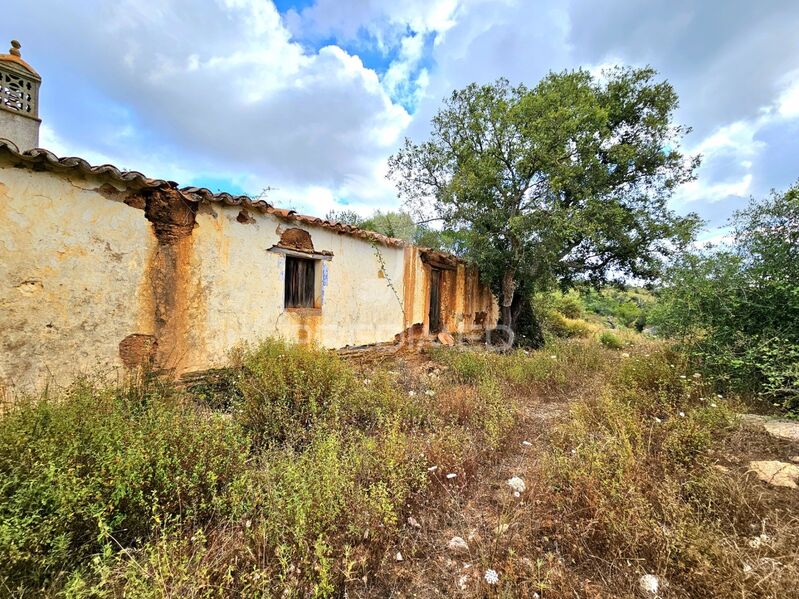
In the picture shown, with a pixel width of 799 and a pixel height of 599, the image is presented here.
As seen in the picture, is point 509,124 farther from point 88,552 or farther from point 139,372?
point 88,552

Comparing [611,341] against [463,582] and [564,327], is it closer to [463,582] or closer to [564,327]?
[564,327]

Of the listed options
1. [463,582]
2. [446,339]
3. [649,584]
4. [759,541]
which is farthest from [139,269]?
[446,339]

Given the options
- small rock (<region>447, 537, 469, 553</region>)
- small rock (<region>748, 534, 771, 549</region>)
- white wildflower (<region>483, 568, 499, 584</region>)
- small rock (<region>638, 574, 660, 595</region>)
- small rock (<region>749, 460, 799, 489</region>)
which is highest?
small rock (<region>749, 460, 799, 489</region>)

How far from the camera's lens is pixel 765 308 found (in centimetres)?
471

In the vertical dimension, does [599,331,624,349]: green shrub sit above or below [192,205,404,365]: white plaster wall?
below

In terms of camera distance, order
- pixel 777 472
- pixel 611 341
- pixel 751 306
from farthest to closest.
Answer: pixel 611 341
pixel 751 306
pixel 777 472

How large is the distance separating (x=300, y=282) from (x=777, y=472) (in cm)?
587

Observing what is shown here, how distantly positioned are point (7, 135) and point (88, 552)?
20.5 feet

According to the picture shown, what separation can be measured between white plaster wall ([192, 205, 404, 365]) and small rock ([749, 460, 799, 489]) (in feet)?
16.8

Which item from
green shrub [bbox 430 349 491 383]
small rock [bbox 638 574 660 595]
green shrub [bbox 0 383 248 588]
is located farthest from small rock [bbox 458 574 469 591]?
green shrub [bbox 430 349 491 383]

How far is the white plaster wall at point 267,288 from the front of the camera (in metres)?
4.60

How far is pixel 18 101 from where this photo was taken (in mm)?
5098

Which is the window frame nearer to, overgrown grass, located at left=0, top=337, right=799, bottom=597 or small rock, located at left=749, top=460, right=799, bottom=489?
overgrown grass, located at left=0, top=337, right=799, bottom=597

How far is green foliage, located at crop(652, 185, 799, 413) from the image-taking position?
14.2 feet
